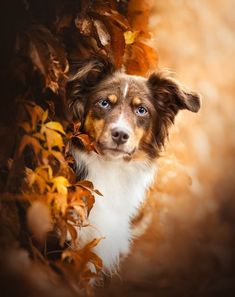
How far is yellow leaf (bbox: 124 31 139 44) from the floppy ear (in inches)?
7.3

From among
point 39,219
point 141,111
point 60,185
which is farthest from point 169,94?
point 39,219

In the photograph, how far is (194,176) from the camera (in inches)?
110

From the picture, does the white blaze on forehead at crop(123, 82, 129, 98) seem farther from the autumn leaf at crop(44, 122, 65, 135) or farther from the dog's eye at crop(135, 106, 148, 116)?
the autumn leaf at crop(44, 122, 65, 135)

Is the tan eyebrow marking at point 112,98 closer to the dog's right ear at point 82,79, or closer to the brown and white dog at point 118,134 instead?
the brown and white dog at point 118,134

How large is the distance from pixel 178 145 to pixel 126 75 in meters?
0.43

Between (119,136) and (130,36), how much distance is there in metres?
0.52

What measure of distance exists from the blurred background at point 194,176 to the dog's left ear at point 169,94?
0.07 m

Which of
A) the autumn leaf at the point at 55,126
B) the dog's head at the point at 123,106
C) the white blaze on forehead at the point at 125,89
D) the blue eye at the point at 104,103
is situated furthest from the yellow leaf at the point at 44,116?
the white blaze on forehead at the point at 125,89

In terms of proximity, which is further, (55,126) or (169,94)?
(169,94)

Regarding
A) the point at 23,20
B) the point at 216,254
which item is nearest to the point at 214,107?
the point at 216,254

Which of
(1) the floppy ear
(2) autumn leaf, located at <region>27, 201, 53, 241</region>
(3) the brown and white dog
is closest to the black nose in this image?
(3) the brown and white dog

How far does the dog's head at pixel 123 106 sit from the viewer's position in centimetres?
245

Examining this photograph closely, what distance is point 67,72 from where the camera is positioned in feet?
8.21

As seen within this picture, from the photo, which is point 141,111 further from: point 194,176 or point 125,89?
point 194,176
